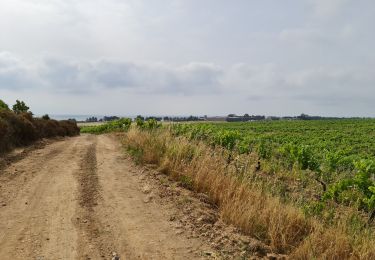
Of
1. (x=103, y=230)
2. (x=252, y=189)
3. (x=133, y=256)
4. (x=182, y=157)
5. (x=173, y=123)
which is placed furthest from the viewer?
(x=173, y=123)

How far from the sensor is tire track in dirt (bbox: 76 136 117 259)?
5.64m

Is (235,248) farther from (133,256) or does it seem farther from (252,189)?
(252,189)

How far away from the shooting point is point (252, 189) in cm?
827

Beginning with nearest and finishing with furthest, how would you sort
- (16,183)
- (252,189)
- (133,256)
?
1. (133,256)
2. (252,189)
3. (16,183)

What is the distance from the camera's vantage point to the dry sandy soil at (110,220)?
5789 millimetres

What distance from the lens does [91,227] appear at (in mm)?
6609

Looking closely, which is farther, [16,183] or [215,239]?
[16,183]

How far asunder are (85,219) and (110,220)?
427mm

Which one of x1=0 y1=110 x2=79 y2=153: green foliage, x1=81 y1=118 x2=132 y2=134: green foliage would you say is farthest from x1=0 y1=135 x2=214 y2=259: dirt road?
x1=81 y1=118 x2=132 y2=134: green foliage

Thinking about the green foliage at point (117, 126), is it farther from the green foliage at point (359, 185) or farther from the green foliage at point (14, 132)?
the green foliage at point (359, 185)

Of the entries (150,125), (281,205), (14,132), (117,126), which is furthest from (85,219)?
(117,126)

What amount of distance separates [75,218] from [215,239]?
2.46 meters

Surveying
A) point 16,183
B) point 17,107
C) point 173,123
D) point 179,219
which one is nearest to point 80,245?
point 179,219

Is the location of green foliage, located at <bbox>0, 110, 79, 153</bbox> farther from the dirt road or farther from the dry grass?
the dry grass
